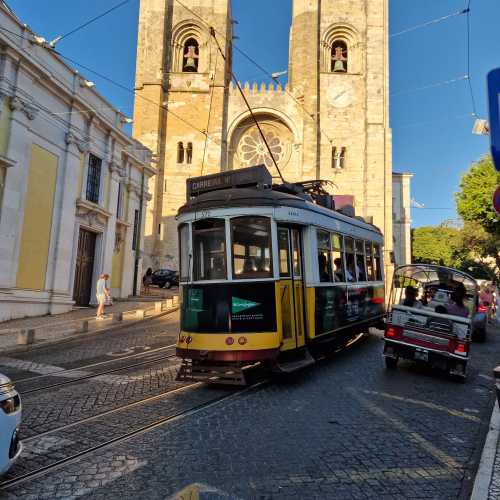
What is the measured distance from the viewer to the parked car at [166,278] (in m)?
33.8

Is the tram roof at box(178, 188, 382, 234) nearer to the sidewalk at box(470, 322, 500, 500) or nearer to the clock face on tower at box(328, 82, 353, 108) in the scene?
the sidewalk at box(470, 322, 500, 500)

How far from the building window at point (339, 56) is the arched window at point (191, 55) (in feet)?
41.9

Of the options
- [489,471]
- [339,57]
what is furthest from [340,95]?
[489,471]

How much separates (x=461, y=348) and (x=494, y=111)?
15.9 feet

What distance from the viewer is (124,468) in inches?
154

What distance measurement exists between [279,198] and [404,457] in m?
4.03

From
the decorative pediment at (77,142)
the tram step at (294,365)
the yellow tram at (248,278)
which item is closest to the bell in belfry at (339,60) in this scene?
the decorative pediment at (77,142)

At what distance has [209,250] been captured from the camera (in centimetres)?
704

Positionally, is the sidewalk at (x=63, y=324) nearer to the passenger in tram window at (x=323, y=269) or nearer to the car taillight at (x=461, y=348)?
the passenger in tram window at (x=323, y=269)

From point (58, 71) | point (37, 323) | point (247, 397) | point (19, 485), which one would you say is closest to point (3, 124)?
point (58, 71)

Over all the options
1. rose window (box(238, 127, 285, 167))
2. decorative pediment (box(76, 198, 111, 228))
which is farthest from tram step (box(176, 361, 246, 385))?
rose window (box(238, 127, 285, 167))

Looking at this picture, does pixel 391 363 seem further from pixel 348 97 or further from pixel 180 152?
pixel 348 97

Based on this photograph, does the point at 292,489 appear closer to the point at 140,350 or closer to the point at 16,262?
Answer: the point at 140,350

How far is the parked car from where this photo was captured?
33750 mm
